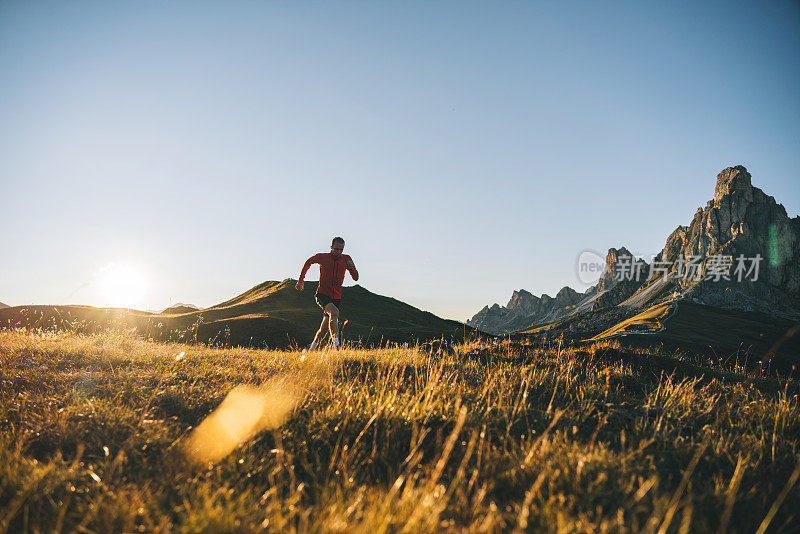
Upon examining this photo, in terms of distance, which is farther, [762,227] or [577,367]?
[762,227]

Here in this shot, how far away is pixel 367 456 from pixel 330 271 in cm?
840

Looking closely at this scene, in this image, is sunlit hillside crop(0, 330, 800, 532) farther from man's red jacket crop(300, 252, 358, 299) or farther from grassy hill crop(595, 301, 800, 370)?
grassy hill crop(595, 301, 800, 370)

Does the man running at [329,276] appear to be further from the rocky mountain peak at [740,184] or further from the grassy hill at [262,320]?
the rocky mountain peak at [740,184]

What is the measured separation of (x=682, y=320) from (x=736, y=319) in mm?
32295

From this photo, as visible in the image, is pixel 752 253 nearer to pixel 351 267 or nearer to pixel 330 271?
pixel 351 267

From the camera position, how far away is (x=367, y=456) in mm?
3389

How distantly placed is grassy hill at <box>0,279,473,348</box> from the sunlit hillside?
566cm

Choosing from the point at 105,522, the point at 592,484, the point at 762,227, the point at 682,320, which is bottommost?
the point at 105,522

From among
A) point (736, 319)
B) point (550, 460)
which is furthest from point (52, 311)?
point (736, 319)

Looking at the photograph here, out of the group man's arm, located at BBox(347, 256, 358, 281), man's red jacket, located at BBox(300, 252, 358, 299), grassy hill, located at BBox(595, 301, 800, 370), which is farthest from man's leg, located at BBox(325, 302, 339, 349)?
grassy hill, located at BBox(595, 301, 800, 370)

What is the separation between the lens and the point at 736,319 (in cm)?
13962

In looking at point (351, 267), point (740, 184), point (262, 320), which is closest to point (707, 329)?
point (740, 184)

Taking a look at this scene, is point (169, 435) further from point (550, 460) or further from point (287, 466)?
point (550, 460)

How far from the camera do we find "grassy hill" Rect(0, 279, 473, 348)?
20177 millimetres
